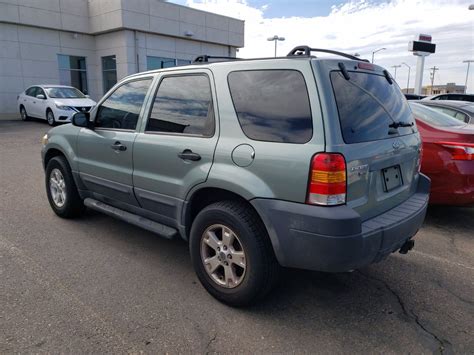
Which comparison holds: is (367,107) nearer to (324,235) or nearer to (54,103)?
(324,235)

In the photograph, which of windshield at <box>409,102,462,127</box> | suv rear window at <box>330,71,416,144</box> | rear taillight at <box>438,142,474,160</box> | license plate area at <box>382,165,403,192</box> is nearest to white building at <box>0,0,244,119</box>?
windshield at <box>409,102,462,127</box>

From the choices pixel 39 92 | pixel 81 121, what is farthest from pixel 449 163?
pixel 39 92

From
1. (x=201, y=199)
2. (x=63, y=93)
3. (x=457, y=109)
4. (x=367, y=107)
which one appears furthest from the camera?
(x=63, y=93)

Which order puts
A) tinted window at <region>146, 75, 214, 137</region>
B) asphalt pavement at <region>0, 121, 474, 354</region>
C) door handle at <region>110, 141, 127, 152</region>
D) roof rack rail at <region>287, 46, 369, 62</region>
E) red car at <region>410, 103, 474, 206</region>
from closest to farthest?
asphalt pavement at <region>0, 121, 474, 354</region> < roof rack rail at <region>287, 46, 369, 62</region> < tinted window at <region>146, 75, 214, 137</region> < door handle at <region>110, 141, 127, 152</region> < red car at <region>410, 103, 474, 206</region>

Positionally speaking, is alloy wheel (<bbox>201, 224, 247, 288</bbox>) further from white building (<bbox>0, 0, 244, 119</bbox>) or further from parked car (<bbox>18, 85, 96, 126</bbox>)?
white building (<bbox>0, 0, 244, 119</bbox>)

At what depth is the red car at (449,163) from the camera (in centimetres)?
455

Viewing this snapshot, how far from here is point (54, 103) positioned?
48.7 feet

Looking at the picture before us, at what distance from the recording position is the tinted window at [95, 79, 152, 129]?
388 centimetres

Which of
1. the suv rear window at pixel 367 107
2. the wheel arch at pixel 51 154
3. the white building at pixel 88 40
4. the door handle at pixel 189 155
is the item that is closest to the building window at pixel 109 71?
the white building at pixel 88 40

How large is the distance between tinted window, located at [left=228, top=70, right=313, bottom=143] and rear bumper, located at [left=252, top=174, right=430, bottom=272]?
0.48 metres

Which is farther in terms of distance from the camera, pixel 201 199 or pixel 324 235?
pixel 201 199

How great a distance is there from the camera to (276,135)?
2.73 metres

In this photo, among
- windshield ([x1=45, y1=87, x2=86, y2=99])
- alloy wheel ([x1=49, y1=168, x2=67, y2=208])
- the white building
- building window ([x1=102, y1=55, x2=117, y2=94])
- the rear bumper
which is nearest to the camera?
the rear bumper

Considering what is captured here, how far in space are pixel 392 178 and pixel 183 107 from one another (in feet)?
6.00
